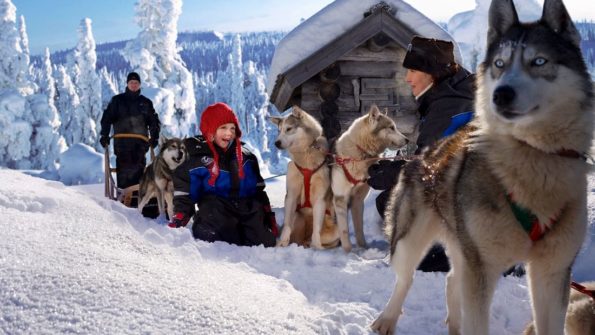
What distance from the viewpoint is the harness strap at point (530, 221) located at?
1.93m

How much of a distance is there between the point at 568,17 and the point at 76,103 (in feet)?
169

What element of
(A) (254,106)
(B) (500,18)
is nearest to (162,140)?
(B) (500,18)

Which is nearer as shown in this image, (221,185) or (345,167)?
(221,185)

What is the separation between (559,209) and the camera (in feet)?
6.39

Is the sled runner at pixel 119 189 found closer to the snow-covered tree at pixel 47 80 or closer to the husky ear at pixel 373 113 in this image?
the husky ear at pixel 373 113

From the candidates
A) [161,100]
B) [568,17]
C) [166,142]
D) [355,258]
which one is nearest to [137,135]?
[166,142]

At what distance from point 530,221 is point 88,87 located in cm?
4838

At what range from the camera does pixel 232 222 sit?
5168 mm

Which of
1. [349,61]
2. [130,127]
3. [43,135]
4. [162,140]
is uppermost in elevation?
[349,61]

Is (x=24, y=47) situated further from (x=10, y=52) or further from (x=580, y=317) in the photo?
(x=580, y=317)

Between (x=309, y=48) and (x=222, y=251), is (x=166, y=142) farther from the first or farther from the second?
(x=222, y=251)

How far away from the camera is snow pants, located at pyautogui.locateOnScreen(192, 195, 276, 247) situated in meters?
5.04

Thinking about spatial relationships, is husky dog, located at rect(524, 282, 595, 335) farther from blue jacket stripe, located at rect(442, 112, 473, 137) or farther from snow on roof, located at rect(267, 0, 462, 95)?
snow on roof, located at rect(267, 0, 462, 95)

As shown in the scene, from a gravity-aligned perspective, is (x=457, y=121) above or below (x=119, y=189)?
above
